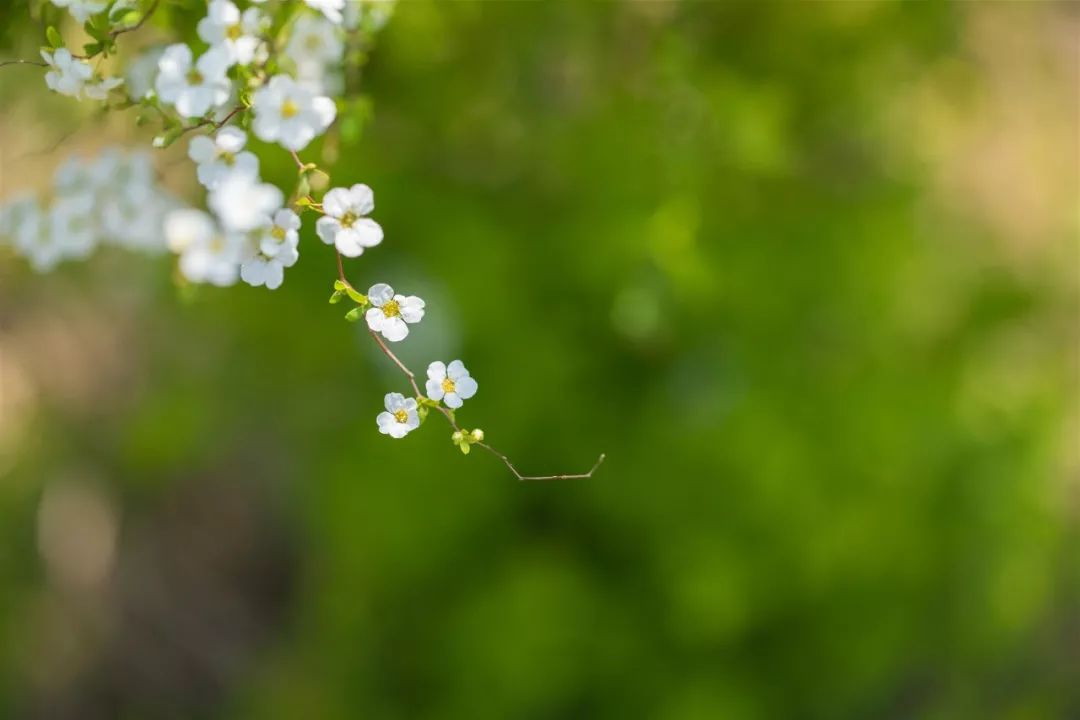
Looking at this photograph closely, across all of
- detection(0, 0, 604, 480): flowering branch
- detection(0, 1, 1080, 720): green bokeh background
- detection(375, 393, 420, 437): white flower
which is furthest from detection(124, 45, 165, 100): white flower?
detection(0, 1, 1080, 720): green bokeh background

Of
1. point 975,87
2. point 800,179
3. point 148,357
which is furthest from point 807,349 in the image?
point 148,357

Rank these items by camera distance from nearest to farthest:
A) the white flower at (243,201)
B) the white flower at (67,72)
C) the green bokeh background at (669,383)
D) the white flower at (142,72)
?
the white flower at (243,201)
the white flower at (67,72)
the white flower at (142,72)
the green bokeh background at (669,383)

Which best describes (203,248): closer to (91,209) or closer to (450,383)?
(450,383)

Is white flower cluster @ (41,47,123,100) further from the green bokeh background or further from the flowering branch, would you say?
the green bokeh background

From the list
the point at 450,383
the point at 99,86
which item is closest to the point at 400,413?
the point at 450,383

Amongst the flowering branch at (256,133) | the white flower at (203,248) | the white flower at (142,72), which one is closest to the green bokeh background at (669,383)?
the white flower at (142,72)

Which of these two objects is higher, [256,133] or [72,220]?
[256,133]

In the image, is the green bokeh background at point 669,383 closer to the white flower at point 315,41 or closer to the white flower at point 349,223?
the white flower at point 315,41
